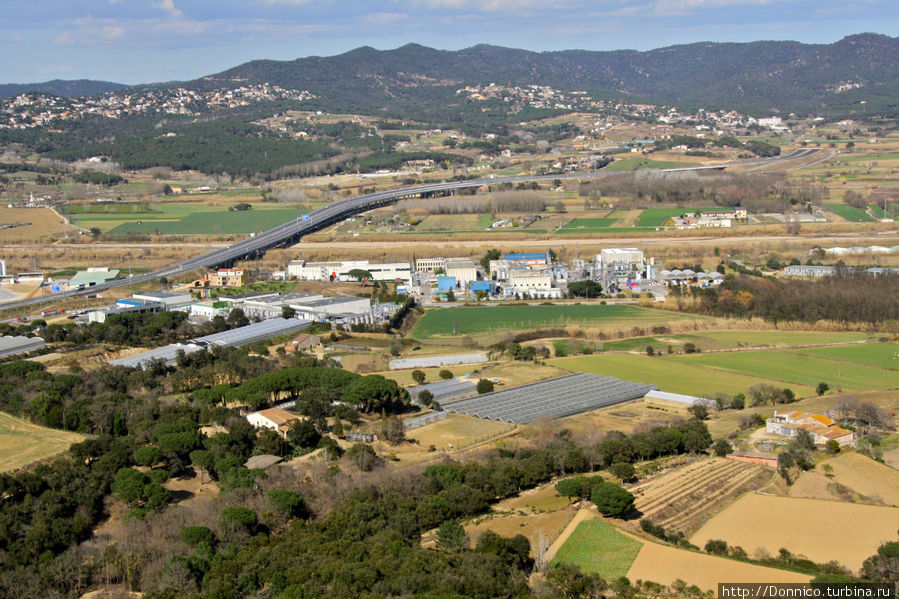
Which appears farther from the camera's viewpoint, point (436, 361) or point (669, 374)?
point (436, 361)

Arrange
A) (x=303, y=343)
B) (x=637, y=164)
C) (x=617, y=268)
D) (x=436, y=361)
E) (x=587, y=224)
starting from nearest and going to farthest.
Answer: (x=436, y=361) < (x=303, y=343) < (x=617, y=268) < (x=587, y=224) < (x=637, y=164)

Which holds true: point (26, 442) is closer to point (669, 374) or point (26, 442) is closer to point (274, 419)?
point (274, 419)

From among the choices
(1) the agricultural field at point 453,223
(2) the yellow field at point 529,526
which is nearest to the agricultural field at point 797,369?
(2) the yellow field at point 529,526

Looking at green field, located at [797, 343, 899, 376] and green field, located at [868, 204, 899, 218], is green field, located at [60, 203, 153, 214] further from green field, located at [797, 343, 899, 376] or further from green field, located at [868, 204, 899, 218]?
green field, located at [797, 343, 899, 376]

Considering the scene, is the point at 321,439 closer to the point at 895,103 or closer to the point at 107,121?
the point at 107,121

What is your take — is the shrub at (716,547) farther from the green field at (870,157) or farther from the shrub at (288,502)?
the green field at (870,157)

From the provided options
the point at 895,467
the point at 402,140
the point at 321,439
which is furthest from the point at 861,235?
the point at 402,140

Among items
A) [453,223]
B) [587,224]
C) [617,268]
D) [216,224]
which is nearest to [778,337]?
[617,268]
